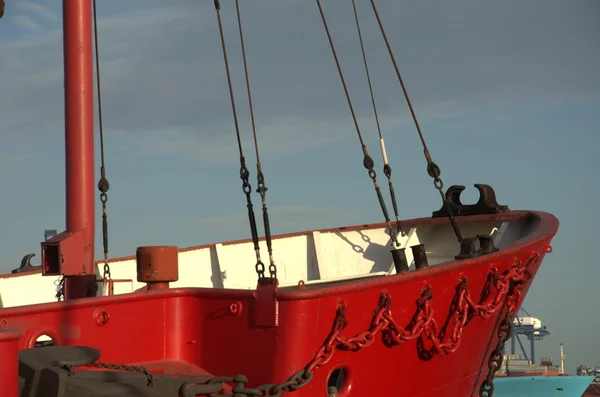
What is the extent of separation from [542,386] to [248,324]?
25519mm

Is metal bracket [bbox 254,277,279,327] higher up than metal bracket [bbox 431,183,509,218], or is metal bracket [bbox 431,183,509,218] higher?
metal bracket [bbox 431,183,509,218]

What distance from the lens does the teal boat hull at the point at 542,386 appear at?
1163 inches

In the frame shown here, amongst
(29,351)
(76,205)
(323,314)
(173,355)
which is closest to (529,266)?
(323,314)

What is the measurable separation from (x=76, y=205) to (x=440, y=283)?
3578 millimetres

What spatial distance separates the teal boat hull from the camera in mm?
29547

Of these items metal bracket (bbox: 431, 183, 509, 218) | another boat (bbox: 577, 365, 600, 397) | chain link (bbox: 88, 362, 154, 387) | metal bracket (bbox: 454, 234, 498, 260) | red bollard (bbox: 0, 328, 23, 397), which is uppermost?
metal bracket (bbox: 431, 183, 509, 218)

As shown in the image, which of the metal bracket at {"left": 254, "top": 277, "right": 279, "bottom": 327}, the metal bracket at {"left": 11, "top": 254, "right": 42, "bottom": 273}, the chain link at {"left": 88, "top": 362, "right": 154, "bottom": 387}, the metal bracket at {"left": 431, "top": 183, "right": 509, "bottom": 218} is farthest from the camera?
the metal bracket at {"left": 11, "top": 254, "right": 42, "bottom": 273}

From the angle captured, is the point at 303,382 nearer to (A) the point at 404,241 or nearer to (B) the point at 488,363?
(B) the point at 488,363

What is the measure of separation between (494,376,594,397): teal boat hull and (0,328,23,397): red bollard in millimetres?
26650

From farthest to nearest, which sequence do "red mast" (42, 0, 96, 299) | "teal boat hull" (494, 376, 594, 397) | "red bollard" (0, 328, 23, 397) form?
"teal boat hull" (494, 376, 594, 397), "red mast" (42, 0, 96, 299), "red bollard" (0, 328, 23, 397)

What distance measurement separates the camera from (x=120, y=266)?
1248 centimetres

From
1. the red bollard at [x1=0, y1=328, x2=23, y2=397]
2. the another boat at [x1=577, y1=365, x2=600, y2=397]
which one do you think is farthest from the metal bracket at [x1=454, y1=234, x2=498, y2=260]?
the another boat at [x1=577, y1=365, x2=600, y2=397]

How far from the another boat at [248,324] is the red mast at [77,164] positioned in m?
0.01

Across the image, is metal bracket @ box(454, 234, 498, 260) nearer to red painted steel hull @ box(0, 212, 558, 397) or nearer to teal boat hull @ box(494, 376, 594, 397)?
red painted steel hull @ box(0, 212, 558, 397)
